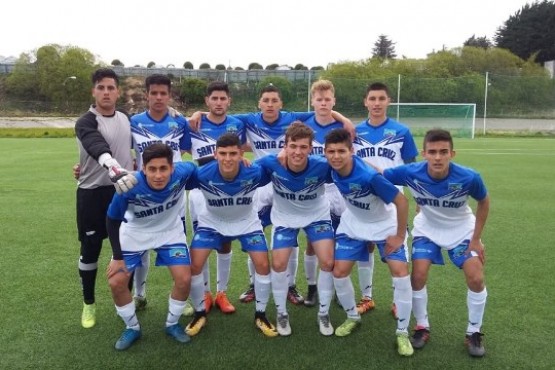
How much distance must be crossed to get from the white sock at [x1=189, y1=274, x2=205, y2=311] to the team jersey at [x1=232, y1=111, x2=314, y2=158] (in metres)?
1.32

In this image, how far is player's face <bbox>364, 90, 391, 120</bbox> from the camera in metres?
4.12

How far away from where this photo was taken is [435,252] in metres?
3.52

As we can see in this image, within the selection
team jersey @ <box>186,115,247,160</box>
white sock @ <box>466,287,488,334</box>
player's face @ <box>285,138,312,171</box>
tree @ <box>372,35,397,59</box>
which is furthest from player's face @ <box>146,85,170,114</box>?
tree @ <box>372,35,397,59</box>

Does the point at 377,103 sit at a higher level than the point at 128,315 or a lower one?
higher

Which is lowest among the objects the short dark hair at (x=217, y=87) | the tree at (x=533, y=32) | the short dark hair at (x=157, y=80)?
the short dark hair at (x=217, y=87)

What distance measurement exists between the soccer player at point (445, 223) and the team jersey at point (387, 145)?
0.57 m

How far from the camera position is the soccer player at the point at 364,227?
136 inches

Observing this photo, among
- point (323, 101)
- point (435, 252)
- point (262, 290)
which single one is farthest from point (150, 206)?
point (435, 252)

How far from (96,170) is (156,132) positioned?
0.60 meters

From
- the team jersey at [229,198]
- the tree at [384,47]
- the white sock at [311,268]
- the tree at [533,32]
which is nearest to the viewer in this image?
the team jersey at [229,198]

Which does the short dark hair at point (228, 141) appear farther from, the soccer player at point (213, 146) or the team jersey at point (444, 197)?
the team jersey at point (444, 197)

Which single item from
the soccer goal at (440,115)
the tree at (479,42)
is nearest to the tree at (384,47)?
the tree at (479,42)

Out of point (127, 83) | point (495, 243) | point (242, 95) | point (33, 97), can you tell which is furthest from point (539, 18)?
point (495, 243)

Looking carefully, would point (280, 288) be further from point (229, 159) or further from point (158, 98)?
point (158, 98)
